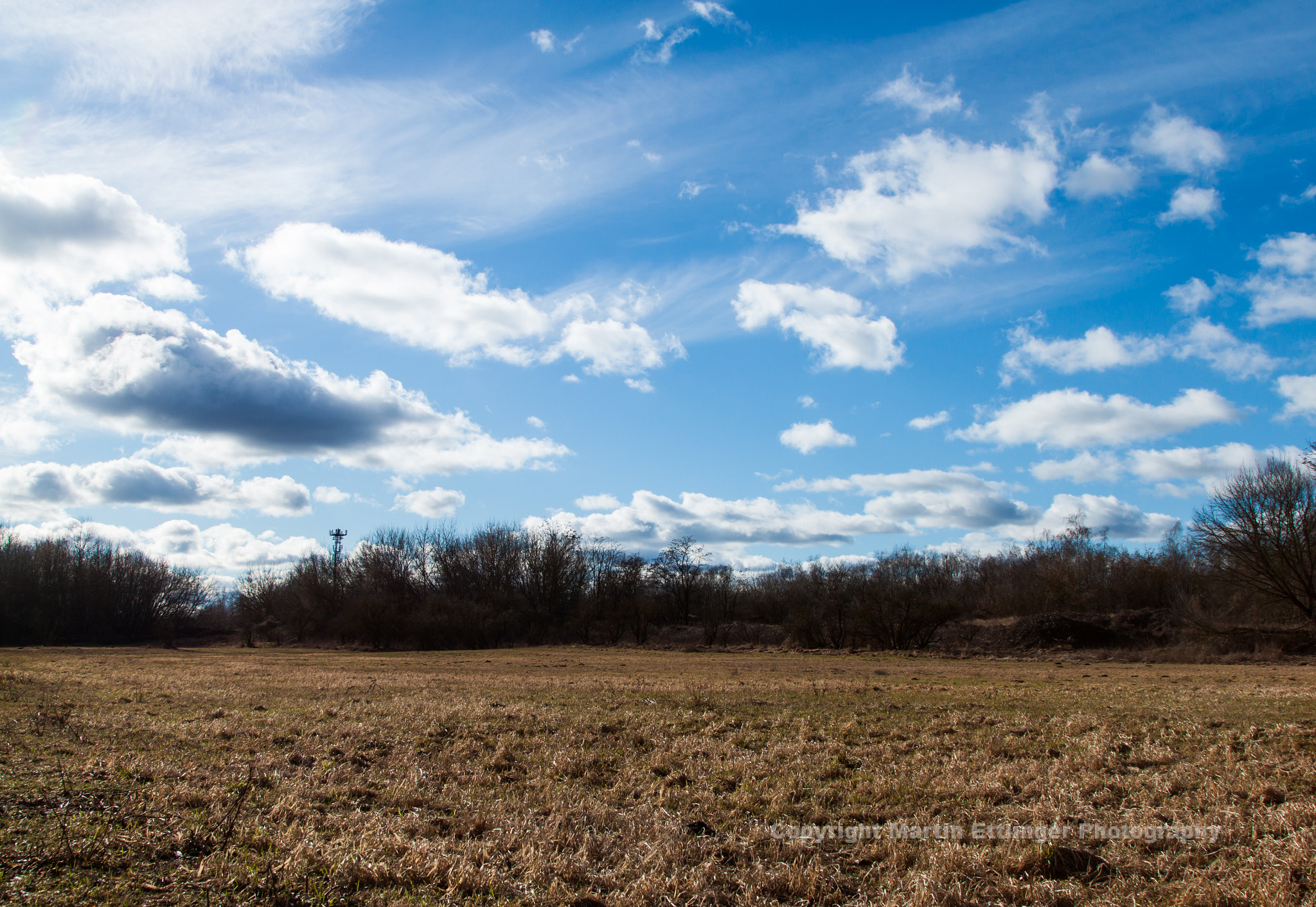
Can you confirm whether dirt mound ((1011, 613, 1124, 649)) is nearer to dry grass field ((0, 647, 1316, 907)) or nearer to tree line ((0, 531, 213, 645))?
dry grass field ((0, 647, 1316, 907))

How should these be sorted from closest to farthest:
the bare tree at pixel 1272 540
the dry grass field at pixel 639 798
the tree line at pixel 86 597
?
1. the dry grass field at pixel 639 798
2. the bare tree at pixel 1272 540
3. the tree line at pixel 86 597

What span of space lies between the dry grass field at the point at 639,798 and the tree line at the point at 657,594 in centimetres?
3630

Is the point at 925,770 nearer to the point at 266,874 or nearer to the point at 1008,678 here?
the point at 266,874

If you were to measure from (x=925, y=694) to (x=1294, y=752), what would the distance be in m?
9.69

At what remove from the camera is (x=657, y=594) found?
88375 millimetres

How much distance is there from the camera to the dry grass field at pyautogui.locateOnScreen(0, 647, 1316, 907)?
18.8 ft

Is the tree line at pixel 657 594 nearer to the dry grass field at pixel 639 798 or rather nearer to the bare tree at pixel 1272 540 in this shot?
the bare tree at pixel 1272 540

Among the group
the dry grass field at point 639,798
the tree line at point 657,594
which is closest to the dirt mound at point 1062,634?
the tree line at point 657,594

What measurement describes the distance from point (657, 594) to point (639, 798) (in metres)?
80.5

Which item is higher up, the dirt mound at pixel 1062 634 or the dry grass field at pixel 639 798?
the dry grass field at pixel 639 798

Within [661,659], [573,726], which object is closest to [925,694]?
[573,726]

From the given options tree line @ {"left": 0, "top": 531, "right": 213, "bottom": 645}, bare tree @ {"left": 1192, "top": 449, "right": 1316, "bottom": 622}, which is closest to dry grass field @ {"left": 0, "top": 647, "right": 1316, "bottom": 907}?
bare tree @ {"left": 1192, "top": 449, "right": 1316, "bottom": 622}

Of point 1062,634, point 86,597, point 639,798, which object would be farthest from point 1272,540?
point 86,597

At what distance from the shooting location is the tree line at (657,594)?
46281 mm
